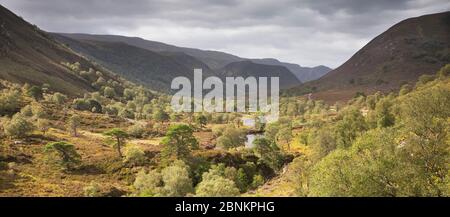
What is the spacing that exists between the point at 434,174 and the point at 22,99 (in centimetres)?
15173

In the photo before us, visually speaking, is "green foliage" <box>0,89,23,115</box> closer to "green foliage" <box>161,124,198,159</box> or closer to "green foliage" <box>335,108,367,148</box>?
"green foliage" <box>161,124,198,159</box>

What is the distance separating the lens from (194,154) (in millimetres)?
90188

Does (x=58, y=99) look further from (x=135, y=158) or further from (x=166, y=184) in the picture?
(x=166, y=184)

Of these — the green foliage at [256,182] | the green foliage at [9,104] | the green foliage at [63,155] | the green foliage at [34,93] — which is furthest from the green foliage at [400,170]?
the green foliage at [34,93]

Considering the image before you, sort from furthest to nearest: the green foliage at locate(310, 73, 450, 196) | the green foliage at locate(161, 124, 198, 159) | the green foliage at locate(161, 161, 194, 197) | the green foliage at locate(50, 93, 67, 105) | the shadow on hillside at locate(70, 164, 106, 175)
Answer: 1. the green foliage at locate(50, 93, 67, 105)
2. the green foliage at locate(161, 124, 198, 159)
3. the shadow on hillside at locate(70, 164, 106, 175)
4. the green foliage at locate(161, 161, 194, 197)
5. the green foliage at locate(310, 73, 450, 196)

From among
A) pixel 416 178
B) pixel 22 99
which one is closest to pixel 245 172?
pixel 416 178

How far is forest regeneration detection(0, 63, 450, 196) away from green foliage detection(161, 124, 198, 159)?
245mm

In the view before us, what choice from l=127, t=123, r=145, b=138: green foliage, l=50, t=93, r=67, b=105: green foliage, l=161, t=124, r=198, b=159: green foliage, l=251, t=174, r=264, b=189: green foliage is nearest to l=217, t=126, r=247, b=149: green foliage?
l=161, t=124, r=198, b=159: green foliage

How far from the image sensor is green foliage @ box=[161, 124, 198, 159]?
288 feet

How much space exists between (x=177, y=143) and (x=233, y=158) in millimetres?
14431

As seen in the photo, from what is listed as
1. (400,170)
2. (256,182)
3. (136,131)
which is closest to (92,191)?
(256,182)

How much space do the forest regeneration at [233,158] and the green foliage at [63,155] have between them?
0.21m

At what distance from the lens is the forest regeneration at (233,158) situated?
33.6m

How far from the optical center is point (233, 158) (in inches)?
3607
